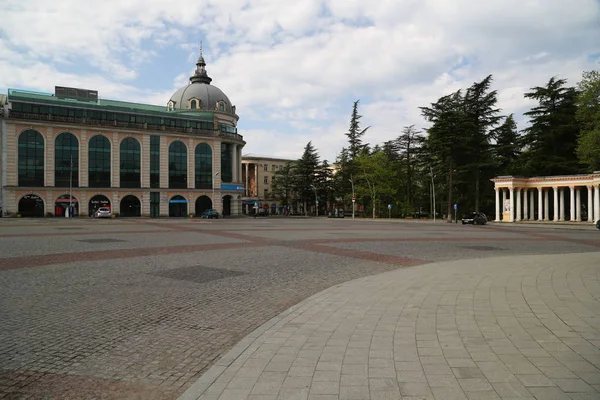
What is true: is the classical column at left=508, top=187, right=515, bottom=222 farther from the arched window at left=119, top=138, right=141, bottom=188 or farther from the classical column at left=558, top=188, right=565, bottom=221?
the arched window at left=119, top=138, right=141, bottom=188

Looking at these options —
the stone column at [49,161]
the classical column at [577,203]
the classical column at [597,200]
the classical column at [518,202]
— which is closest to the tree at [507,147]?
the classical column at [518,202]

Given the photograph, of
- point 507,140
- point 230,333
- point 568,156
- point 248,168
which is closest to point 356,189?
point 507,140

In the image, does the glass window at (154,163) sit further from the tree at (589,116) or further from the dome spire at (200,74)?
the tree at (589,116)

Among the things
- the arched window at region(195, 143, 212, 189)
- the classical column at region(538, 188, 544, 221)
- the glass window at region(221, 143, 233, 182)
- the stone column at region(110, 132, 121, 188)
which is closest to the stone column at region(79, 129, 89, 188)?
the stone column at region(110, 132, 121, 188)

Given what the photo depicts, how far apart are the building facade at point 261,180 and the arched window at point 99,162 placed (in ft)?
157

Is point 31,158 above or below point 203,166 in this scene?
above

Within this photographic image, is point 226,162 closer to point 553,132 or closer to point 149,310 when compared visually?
point 553,132

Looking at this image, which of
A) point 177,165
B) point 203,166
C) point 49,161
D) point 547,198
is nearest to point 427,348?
point 547,198

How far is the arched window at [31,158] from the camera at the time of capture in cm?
6209

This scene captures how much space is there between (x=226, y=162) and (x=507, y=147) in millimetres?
48242

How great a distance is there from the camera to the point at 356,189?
79.7 m

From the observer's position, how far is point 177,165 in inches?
2911

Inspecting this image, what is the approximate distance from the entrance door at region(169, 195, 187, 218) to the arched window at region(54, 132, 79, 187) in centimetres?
1490

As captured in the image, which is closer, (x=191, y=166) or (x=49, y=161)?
(x=49, y=161)
